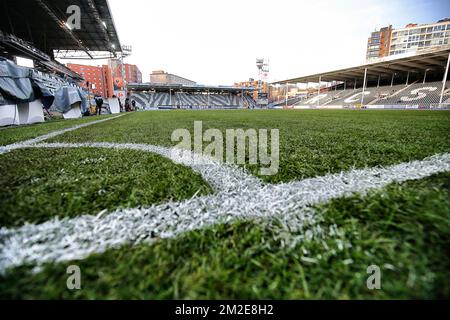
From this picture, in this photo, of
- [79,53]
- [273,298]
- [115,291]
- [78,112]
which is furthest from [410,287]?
[79,53]

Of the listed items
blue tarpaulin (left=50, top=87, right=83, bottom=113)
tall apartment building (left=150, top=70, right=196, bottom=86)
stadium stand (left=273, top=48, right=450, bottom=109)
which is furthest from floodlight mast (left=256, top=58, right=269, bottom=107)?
blue tarpaulin (left=50, top=87, right=83, bottom=113)

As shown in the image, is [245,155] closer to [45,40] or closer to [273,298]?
[273,298]

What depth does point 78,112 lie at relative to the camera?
8.34m

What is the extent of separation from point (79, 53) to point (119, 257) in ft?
90.0

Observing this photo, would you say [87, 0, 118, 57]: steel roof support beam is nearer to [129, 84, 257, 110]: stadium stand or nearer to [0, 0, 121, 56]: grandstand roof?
[0, 0, 121, 56]: grandstand roof

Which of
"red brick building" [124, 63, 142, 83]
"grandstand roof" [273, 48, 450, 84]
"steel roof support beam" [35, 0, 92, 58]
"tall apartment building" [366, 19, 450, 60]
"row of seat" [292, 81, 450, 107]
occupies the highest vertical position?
"tall apartment building" [366, 19, 450, 60]

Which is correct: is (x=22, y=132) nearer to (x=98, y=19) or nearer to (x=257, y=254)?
(x=257, y=254)

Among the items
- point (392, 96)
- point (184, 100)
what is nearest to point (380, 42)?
point (392, 96)

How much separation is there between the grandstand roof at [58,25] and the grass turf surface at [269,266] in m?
16.8

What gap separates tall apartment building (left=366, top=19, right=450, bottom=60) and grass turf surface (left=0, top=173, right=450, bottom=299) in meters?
70.3

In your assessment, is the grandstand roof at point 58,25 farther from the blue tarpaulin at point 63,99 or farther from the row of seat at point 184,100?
the row of seat at point 184,100

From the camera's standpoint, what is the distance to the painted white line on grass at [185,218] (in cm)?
59

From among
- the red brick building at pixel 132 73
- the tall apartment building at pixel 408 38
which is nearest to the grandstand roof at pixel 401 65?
the tall apartment building at pixel 408 38

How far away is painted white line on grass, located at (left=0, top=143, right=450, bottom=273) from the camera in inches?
23.3
